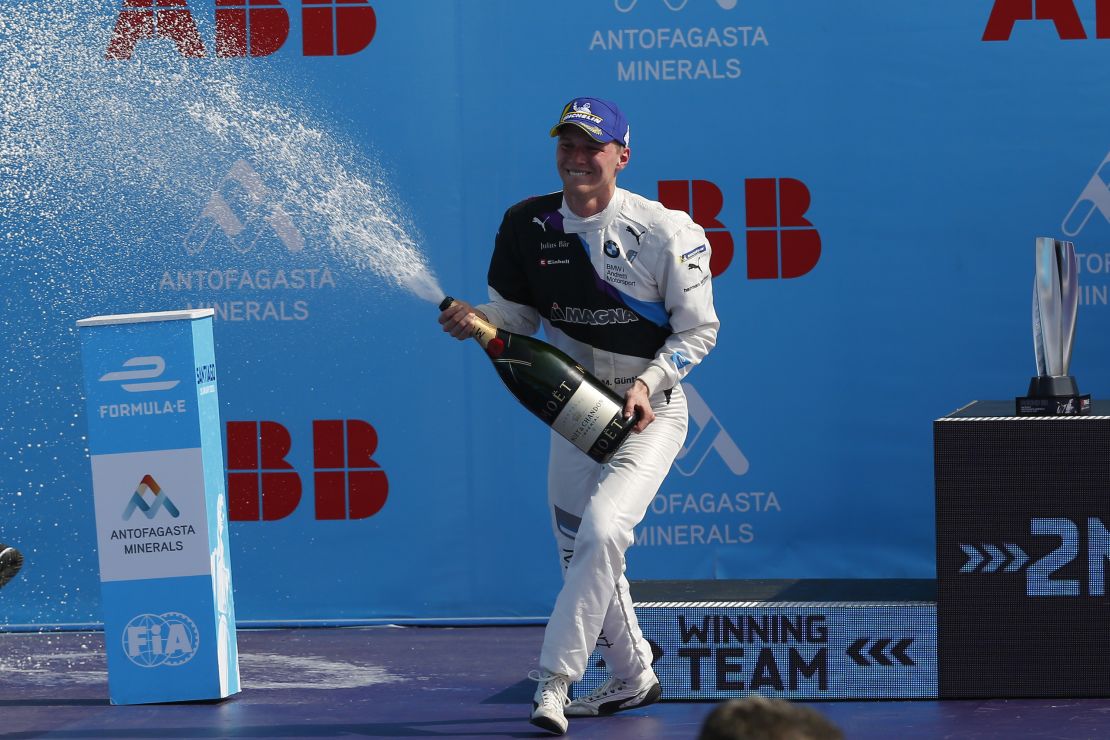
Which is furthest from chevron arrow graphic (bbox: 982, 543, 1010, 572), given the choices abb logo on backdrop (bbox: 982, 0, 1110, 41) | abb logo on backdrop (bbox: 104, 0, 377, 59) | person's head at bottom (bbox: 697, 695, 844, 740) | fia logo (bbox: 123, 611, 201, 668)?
person's head at bottom (bbox: 697, 695, 844, 740)

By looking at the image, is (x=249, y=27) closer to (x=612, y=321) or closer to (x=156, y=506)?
(x=156, y=506)

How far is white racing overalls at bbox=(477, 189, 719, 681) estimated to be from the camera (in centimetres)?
435

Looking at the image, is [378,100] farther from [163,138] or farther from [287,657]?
[287,657]

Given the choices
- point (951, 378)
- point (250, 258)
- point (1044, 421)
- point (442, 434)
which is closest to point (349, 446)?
point (442, 434)

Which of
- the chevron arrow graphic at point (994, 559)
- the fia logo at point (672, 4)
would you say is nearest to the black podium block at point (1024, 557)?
the chevron arrow graphic at point (994, 559)

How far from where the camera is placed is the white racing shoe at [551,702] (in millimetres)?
4152

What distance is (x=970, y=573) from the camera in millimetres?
4492

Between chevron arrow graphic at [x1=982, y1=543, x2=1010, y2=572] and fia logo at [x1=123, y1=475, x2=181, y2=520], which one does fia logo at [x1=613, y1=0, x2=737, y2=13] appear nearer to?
chevron arrow graphic at [x1=982, y1=543, x2=1010, y2=572]

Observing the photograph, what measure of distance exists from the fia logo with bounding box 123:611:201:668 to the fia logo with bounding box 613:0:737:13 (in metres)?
2.70

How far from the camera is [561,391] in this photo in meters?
4.30

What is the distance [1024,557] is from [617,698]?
1212mm

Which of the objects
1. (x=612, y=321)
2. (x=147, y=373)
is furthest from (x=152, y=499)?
(x=612, y=321)

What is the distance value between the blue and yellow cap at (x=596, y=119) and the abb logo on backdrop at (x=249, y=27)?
174cm

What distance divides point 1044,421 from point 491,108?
7.95ft
